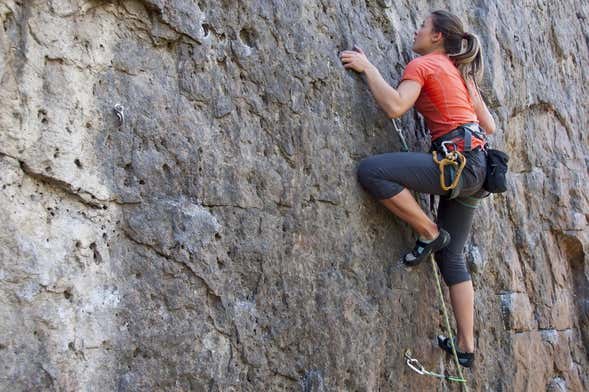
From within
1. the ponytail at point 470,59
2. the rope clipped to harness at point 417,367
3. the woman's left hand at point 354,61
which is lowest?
the rope clipped to harness at point 417,367

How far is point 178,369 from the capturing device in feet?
9.67

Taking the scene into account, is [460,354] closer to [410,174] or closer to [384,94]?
[410,174]

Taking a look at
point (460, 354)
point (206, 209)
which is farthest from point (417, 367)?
point (206, 209)

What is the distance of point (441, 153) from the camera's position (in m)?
3.99

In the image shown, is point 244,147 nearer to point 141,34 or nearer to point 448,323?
point 141,34

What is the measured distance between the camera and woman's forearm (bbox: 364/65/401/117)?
3.91 m

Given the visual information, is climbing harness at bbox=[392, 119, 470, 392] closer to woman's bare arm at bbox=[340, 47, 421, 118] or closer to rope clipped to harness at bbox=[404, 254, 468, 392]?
rope clipped to harness at bbox=[404, 254, 468, 392]

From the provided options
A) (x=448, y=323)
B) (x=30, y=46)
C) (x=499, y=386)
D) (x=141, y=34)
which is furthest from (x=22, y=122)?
(x=499, y=386)

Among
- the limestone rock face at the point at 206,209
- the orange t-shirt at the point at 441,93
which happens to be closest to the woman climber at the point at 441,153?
the orange t-shirt at the point at 441,93

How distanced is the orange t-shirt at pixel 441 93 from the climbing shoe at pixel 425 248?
1.67 ft

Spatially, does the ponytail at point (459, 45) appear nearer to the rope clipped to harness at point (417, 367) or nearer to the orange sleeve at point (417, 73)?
the orange sleeve at point (417, 73)

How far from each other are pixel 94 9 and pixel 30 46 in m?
0.36

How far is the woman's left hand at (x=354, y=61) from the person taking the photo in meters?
4.04

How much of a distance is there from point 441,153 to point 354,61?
2.26 feet
